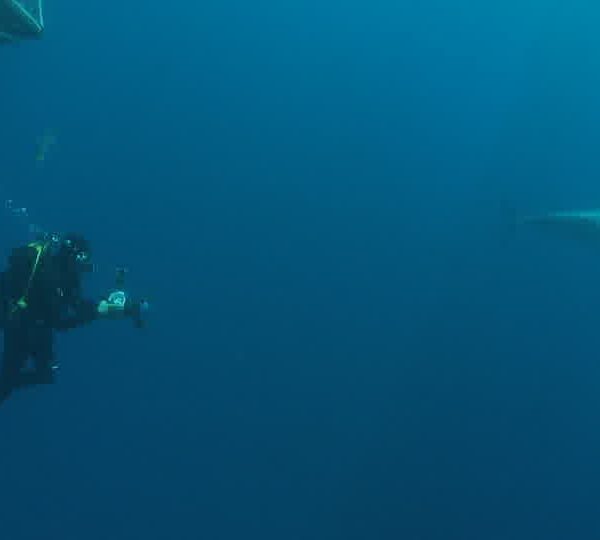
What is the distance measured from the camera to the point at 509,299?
1644 centimetres

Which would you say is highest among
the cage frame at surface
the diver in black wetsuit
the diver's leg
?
the cage frame at surface

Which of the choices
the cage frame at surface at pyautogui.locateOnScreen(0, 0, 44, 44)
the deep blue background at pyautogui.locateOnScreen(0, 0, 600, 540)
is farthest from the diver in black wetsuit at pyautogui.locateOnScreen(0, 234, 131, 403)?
the deep blue background at pyautogui.locateOnScreen(0, 0, 600, 540)

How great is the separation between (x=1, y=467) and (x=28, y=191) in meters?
5.45

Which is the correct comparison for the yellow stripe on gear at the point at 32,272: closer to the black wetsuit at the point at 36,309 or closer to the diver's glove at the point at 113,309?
the black wetsuit at the point at 36,309

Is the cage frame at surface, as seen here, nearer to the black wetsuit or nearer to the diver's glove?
the black wetsuit

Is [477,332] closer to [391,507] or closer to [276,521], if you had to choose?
[391,507]

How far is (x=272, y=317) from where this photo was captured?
548 inches

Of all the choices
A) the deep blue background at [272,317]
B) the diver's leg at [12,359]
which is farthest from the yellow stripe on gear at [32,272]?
the deep blue background at [272,317]

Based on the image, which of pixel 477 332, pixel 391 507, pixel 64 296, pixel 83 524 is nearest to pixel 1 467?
pixel 83 524

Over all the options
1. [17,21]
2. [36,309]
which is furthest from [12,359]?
[17,21]

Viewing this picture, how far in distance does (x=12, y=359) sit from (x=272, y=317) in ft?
28.4

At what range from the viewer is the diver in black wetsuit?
195 inches

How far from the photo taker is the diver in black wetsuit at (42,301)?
4949 mm

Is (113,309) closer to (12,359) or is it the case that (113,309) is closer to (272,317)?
(12,359)
